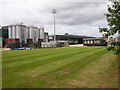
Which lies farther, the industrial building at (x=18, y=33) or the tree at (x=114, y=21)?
the industrial building at (x=18, y=33)

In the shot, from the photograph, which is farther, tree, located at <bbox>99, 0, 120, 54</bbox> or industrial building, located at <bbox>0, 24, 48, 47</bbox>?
industrial building, located at <bbox>0, 24, 48, 47</bbox>

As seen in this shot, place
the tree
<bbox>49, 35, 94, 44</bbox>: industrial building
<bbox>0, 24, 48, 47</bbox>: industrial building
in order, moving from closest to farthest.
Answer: the tree < <bbox>0, 24, 48, 47</bbox>: industrial building < <bbox>49, 35, 94, 44</bbox>: industrial building

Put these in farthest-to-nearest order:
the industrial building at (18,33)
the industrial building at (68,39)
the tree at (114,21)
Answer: the industrial building at (68,39), the industrial building at (18,33), the tree at (114,21)

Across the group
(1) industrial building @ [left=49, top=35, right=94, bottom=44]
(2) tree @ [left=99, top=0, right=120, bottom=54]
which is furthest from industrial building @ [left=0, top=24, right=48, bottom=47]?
(2) tree @ [left=99, top=0, right=120, bottom=54]

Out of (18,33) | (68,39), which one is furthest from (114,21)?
(68,39)

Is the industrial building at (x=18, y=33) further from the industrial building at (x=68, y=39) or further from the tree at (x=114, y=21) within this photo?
the tree at (x=114, y=21)

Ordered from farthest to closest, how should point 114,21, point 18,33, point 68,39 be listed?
point 68,39
point 18,33
point 114,21

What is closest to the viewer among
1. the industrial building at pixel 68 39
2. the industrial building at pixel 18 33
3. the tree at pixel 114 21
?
the tree at pixel 114 21

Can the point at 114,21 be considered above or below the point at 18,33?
below

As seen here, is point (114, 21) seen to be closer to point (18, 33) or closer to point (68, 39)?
point (18, 33)

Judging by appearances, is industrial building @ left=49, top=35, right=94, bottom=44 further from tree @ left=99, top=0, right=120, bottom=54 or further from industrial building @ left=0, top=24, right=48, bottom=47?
tree @ left=99, top=0, right=120, bottom=54

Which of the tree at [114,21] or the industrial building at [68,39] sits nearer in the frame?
the tree at [114,21]

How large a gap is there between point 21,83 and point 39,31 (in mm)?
85800

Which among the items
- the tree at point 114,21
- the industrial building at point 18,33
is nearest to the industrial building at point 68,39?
the industrial building at point 18,33
